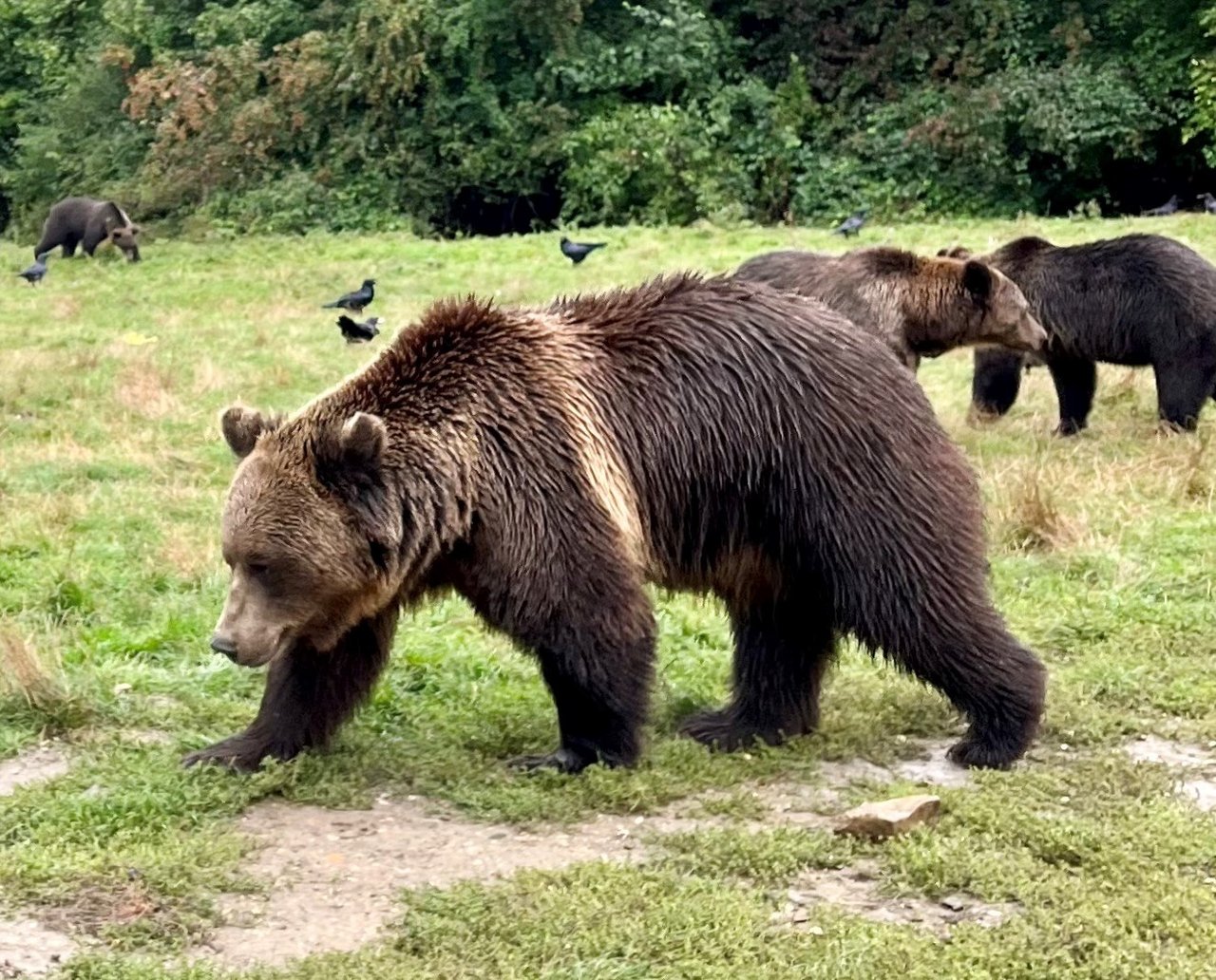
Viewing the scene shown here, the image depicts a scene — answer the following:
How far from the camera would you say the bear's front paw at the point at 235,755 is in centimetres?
553

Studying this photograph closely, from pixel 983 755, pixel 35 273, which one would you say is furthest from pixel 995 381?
pixel 35 273

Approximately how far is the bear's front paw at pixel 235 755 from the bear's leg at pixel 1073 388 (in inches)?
312

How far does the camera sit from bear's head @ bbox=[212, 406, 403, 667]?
5168mm

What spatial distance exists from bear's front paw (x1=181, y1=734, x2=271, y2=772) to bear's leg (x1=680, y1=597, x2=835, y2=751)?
155cm

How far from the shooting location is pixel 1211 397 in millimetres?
12141

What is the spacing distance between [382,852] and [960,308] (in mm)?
7170

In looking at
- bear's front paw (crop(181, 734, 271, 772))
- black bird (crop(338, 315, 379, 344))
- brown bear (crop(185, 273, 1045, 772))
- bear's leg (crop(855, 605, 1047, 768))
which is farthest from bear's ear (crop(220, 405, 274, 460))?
black bird (crop(338, 315, 379, 344))

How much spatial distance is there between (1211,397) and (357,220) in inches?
802

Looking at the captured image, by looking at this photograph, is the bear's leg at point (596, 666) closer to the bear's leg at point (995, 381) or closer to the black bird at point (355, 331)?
the bear's leg at point (995, 381)

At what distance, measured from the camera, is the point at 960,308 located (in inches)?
434

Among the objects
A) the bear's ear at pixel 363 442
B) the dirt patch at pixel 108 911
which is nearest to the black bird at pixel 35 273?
the bear's ear at pixel 363 442

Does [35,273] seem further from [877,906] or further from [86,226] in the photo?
[877,906]

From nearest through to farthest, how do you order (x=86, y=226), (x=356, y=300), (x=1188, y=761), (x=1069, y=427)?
1. (x=1188, y=761)
2. (x=1069, y=427)
3. (x=356, y=300)
4. (x=86, y=226)

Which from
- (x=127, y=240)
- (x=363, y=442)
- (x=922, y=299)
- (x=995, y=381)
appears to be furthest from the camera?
(x=127, y=240)
